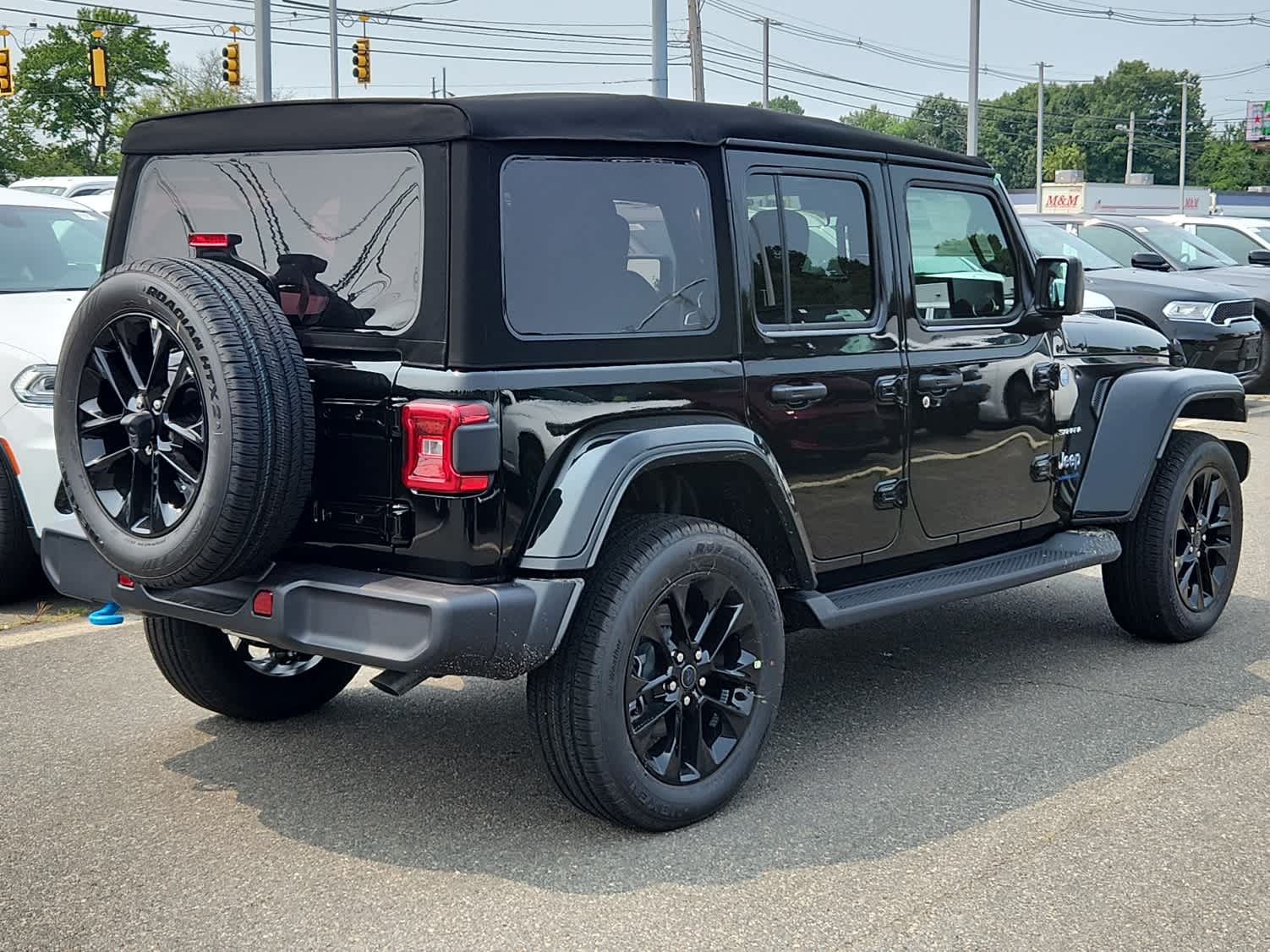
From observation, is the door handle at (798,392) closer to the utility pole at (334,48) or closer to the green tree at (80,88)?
the utility pole at (334,48)

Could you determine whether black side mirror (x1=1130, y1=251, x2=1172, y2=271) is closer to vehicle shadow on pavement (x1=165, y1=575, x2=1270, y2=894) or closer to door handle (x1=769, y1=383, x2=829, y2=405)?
vehicle shadow on pavement (x1=165, y1=575, x2=1270, y2=894)

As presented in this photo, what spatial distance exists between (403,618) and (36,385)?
350 centimetres

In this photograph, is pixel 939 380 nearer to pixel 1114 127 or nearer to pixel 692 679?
pixel 692 679

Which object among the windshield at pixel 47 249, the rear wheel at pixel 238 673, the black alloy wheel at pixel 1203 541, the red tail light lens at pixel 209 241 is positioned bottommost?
the rear wheel at pixel 238 673

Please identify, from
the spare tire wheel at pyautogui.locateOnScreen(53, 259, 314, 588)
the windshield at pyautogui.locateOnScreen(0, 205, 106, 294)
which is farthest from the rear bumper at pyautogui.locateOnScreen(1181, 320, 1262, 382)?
the spare tire wheel at pyautogui.locateOnScreen(53, 259, 314, 588)

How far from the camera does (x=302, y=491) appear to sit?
3686mm

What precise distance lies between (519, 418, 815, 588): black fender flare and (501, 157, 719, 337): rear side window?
29cm

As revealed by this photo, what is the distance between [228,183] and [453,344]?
3.33ft

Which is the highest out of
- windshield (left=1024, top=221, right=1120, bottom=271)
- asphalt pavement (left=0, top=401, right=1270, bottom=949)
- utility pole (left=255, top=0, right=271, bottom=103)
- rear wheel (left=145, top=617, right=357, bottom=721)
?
utility pole (left=255, top=0, right=271, bottom=103)

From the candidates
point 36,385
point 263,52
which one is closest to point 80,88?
point 263,52

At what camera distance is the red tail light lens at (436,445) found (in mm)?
3598

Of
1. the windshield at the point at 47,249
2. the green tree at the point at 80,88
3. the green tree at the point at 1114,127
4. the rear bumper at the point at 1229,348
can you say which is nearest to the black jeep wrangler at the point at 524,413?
the windshield at the point at 47,249

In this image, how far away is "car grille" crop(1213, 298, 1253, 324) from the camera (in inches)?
529

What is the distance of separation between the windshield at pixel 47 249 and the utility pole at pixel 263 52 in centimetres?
1045
